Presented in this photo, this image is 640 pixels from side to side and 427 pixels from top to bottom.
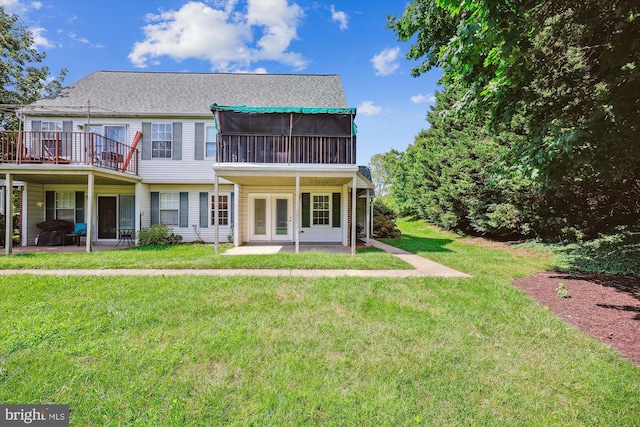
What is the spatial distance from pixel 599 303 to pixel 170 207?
1447 cm

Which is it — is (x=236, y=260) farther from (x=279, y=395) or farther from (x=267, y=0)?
(x=267, y=0)

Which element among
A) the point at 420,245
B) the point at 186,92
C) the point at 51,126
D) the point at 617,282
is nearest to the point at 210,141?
the point at 186,92

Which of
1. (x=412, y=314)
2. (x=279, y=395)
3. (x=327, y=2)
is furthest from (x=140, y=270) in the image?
(x=327, y=2)

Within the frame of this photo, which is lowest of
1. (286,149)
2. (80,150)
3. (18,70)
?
(286,149)

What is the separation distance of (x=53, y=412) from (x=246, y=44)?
18.0 meters

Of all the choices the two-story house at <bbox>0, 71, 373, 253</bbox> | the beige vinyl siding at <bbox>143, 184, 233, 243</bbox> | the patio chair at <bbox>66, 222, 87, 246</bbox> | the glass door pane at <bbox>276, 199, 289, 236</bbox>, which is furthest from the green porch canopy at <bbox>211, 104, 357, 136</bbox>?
the patio chair at <bbox>66, 222, 87, 246</bbox>

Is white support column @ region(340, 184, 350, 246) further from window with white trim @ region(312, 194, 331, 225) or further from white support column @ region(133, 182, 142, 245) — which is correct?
white support column @ region(133, 182, 142, 245)

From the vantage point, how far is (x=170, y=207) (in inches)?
509

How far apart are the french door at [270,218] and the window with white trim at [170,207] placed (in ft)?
11.4

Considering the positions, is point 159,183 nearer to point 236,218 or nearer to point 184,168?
point 184,168

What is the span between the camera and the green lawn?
94.0 inches

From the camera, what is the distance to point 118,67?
50.7ft

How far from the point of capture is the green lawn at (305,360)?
239 centimetres

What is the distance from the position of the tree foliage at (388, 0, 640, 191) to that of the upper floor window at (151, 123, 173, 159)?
10274 millimetres
